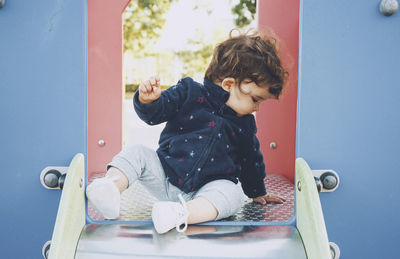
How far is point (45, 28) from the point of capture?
1080mm

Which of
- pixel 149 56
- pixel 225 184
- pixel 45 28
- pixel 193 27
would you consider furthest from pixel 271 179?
pixel 193 27

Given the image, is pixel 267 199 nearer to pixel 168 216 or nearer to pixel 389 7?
Result: pixel 168 216

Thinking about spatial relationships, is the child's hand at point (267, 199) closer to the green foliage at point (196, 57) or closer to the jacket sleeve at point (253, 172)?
the jacket sleeve at point (253, 172)

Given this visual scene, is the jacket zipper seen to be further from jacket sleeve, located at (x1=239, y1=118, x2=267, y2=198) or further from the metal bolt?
the metal bolt

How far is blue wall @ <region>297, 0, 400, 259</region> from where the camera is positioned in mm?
1087

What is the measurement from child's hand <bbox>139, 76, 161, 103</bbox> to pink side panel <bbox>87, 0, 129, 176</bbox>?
969 millimetres

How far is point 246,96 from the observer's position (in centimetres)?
141

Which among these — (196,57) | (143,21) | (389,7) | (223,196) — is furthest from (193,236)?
(196,57)

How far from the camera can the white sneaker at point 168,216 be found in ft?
3.37

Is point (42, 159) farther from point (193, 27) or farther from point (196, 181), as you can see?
point (193, 27)

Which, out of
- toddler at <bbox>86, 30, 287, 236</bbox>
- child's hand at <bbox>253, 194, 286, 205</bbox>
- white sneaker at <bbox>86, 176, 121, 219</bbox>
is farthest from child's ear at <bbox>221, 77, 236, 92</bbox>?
white sneaker at <bbox>86, 176, 121, 219</bbox>

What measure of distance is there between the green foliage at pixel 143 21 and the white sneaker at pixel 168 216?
8.84 m

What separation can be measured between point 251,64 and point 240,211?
0.54 m

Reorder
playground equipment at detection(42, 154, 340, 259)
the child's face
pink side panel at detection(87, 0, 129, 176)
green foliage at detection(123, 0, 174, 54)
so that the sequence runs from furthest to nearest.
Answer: green foliage at detection(123, 0, 174, 54)
pink side panel at detection(87, 0, 129, 176)
the child's face
playground equipment at detection(42, 154, 340, 259)
